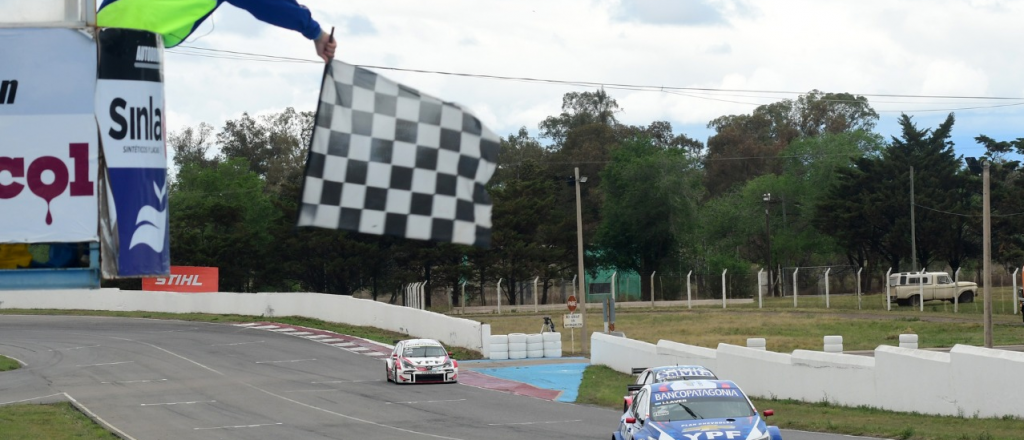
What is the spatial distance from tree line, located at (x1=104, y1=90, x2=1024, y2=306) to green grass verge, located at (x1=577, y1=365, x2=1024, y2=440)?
2822cm

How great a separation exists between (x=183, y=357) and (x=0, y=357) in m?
6.91

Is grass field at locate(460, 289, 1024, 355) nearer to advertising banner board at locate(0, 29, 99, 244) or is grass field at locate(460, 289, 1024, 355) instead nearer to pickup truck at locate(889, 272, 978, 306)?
pickup truck at locate(889, 272, 978, 306)

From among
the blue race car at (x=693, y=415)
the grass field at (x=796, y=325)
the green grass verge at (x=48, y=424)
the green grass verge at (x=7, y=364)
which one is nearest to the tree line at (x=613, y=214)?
the grass field at (x=796, y=325)

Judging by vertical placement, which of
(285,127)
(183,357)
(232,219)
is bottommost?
(183,357)

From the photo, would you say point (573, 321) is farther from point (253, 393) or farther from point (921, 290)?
point (921, 290)

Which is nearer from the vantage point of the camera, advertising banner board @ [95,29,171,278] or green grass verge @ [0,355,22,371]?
advertising banner board @ [95,29,171,278]

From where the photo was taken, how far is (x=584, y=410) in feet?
81.6

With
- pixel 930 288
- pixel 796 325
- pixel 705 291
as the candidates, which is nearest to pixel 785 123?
pixel 705 291

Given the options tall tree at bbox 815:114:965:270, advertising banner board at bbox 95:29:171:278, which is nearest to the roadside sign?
advertising banner board at bbox 95:29:171:278

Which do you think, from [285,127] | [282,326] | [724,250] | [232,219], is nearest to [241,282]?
[232,219]

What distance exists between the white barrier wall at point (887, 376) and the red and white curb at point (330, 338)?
16.1m

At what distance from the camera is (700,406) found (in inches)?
606

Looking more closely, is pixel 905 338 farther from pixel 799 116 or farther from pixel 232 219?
pixel 799 116

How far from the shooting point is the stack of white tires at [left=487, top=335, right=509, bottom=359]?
4000 centimetres
